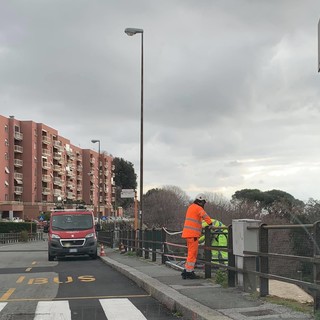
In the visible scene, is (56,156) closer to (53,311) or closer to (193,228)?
(193,228)

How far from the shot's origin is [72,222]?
74.3 ft

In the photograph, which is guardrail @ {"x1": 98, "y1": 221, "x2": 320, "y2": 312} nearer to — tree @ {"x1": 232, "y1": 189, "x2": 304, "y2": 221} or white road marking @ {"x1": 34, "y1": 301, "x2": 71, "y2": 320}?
white road marking @ {"x1": 34, "y1": 301, "x2": 71, "y2": 320}

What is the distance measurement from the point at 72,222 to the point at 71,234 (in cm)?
88

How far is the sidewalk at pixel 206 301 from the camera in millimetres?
6492

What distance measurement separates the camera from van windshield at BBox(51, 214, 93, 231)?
22.4 m

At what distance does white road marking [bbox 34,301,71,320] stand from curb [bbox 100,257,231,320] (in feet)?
5.63

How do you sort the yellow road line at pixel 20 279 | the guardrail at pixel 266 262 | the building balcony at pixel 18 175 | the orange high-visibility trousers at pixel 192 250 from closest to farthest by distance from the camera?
the guardrail at pixel 266 262 → the orange high-visibility trousers at pixel 192 250 → the yellow road line at pixel 20 279 → the building balcony at pixel 18 175

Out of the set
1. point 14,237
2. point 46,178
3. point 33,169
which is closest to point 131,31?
point 14,237

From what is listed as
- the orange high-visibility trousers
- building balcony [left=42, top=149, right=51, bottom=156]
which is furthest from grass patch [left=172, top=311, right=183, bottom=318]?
building balcony [left=42, top=149, right=51, bottom=156]

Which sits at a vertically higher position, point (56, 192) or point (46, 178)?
point (46, 178)

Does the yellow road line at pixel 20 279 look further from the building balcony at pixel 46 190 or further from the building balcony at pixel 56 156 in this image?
the building balcony at pixel 56 156

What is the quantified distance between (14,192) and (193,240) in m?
89.0

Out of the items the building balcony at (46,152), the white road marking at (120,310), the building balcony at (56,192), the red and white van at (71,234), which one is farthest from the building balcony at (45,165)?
the white road marking at (120,310)

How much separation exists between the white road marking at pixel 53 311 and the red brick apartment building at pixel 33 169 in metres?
67.8
